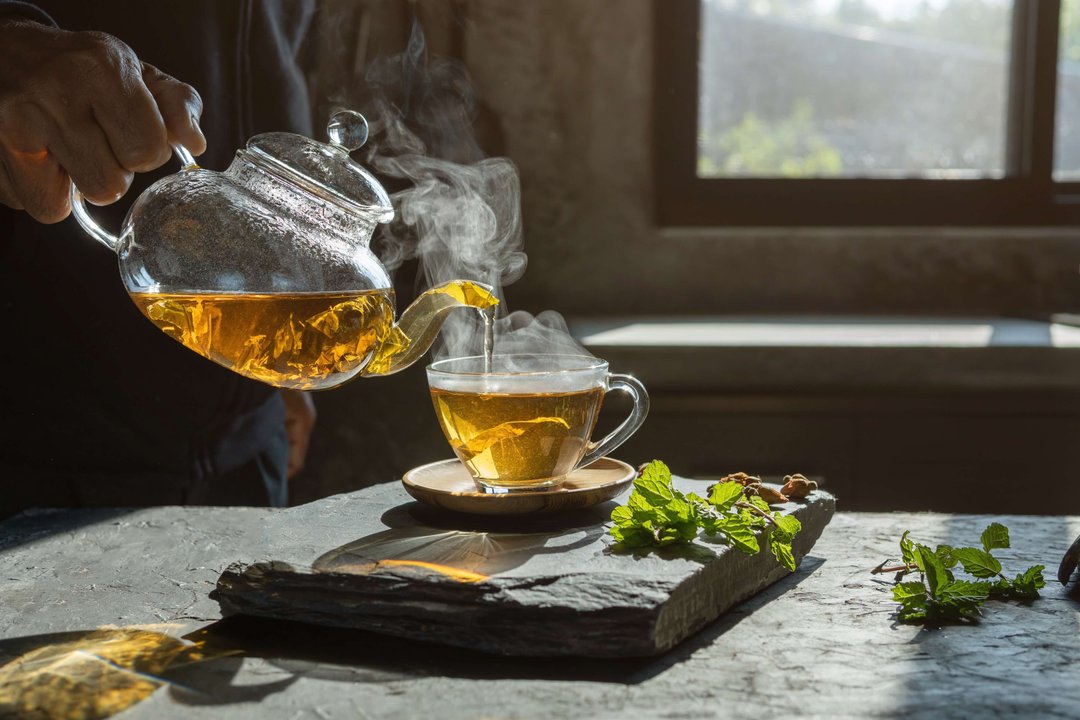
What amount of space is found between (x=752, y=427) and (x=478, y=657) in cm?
148

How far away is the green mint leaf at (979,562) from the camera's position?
1016 mm

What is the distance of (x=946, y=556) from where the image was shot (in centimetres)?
100

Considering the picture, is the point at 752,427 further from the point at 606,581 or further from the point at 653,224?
the point at 606,581

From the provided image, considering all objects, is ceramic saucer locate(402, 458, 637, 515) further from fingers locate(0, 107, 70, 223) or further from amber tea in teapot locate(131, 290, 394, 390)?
fingers locate(0, 107, 70, 223)

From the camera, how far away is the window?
117 inches

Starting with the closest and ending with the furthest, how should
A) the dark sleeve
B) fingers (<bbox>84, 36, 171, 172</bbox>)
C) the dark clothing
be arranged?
fingers (<bbox>84, 36, 171, 172</bbox>) < the dark sleeve < the dark clothing

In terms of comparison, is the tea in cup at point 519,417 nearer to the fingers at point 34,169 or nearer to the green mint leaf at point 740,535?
the green mint leaf at point 740,535

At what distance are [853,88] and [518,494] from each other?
2349 mm

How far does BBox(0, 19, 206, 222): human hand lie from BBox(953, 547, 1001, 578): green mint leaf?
825 millimetres

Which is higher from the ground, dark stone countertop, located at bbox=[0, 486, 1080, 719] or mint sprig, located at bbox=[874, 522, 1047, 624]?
mint sprig, located at bbox=[874, 522, 1047, 624]

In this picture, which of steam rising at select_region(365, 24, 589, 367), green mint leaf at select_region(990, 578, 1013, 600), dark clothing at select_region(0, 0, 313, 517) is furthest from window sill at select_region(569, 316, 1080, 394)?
green mint leaf at select_region(990, 578, 1013, 600)

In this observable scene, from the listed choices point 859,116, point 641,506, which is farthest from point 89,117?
point 859,116

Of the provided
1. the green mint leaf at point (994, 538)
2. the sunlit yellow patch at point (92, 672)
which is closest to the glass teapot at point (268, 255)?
the sunlit yellow patch at point (92, 672)

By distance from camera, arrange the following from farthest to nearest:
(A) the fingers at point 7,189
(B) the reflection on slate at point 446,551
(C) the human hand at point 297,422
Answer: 1. (C) the human hand at point 297,422
2. (A) the fingers at point 7,189
3. (B) the reflection on slate at point 446,551
